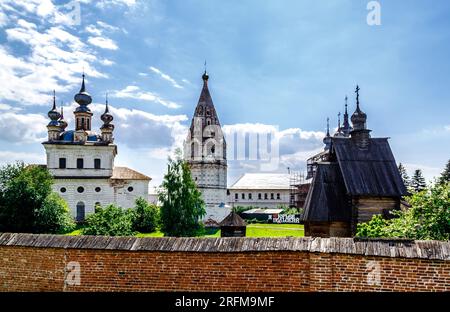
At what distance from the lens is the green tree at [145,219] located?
3625 cm

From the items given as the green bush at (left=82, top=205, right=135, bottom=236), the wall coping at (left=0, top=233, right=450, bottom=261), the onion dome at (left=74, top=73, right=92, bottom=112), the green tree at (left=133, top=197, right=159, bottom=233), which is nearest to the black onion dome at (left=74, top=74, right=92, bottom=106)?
the onion dome at (left=74, top=73, right=92, bottom=112)

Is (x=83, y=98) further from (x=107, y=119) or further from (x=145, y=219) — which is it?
(x=145, y=219)

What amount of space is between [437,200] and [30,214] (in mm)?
26348

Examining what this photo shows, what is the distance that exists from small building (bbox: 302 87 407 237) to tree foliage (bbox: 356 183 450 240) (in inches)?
188

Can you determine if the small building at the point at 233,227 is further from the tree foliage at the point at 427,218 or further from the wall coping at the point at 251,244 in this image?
the wall coping at the point at 251,244

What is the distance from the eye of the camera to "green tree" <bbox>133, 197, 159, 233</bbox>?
3625 cm

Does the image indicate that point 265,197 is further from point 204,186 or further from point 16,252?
point 16,252

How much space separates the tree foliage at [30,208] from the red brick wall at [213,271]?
19903 mm

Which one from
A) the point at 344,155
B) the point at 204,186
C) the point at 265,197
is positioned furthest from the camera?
the point at 265,197

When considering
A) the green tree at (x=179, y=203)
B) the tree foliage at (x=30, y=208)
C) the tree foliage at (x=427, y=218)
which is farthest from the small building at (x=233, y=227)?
the tree foliage at (x=30, y=208)

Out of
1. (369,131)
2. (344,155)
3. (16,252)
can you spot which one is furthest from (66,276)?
(369,131)

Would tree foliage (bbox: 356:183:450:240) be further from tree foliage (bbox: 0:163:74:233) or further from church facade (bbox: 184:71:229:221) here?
church facade (bbox: 184:71:229:221)

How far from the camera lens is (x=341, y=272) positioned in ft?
22.6

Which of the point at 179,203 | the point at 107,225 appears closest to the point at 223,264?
the point at 107,225
